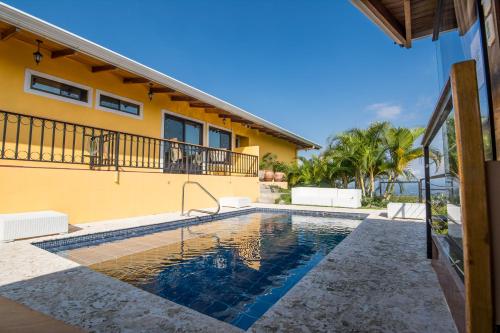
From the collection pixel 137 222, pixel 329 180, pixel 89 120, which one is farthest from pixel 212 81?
pixel 137 222

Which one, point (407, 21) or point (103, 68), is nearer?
point (407, 21)

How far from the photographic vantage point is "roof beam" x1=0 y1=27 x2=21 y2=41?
A: 16.2 ft

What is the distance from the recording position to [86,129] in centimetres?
706

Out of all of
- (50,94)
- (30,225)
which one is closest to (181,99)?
(50,94)

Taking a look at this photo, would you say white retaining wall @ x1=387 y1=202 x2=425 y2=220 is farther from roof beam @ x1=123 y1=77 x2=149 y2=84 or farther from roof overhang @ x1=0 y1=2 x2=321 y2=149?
roof beam @ x1=123 y1=77 x2=149 y2=84

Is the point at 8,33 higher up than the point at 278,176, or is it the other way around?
the point at 8,33

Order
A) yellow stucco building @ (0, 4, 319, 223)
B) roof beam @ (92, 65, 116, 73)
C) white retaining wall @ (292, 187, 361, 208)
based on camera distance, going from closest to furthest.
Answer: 1. yellow stucco building @ (0, 4, 319, 223)
2. roof beam @ (92, 65, 116, 73)
3. white retaining wall @ (292, 187, 361, 208)

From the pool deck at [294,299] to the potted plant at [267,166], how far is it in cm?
1032

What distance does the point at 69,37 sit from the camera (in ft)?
17.2

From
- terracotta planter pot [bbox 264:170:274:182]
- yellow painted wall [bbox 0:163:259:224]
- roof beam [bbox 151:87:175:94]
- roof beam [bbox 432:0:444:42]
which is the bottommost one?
yellow painted wall [bbox 0:163:259:224]

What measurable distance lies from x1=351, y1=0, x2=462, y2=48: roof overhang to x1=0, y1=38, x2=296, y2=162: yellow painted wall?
277 inches

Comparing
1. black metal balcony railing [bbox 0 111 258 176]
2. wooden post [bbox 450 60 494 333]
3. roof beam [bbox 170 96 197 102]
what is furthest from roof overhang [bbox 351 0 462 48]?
roof beam [bbox 170 96 197 102]

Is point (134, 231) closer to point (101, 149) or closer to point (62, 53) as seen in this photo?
point (101, 149)

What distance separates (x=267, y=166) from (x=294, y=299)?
40.9 feet
